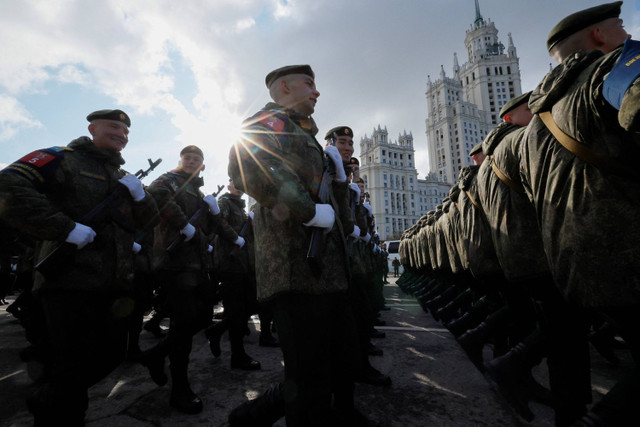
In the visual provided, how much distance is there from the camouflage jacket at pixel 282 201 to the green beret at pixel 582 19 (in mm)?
1577

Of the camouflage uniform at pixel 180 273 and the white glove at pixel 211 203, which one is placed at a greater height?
the white glove at pixel 211 203

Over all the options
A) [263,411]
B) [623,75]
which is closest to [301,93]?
[623,75]

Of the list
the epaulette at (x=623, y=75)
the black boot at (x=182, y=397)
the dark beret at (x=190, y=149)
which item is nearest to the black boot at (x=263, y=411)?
the black boot at (x=182, y=397)

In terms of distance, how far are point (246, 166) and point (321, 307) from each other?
778 millimetres

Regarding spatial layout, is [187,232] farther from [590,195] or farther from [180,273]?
[590,195]

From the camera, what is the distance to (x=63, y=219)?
187cm

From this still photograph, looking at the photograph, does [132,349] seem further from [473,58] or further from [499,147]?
[473,58]

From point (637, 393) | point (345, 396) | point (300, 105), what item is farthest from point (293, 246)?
point (637, 393)

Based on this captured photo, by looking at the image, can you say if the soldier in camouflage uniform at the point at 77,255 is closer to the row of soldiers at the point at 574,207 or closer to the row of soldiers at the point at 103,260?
the row of soldiers at the point at 103,260

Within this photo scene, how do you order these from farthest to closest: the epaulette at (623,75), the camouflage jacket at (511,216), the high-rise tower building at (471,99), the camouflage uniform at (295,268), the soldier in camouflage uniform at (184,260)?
the high-rise tower building at (471,99)
the soldier in camouflage uniform at (184,260)
the camouflage jacket at (511,216)
the camouflage uniform at (295,268)
the epaulette at (623,75)

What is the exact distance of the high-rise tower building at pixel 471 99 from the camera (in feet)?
312

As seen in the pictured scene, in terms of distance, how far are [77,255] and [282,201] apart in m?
1.47

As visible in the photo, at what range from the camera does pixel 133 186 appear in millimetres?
2471

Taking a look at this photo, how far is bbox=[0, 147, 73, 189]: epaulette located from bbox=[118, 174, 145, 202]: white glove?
1.35 feet
